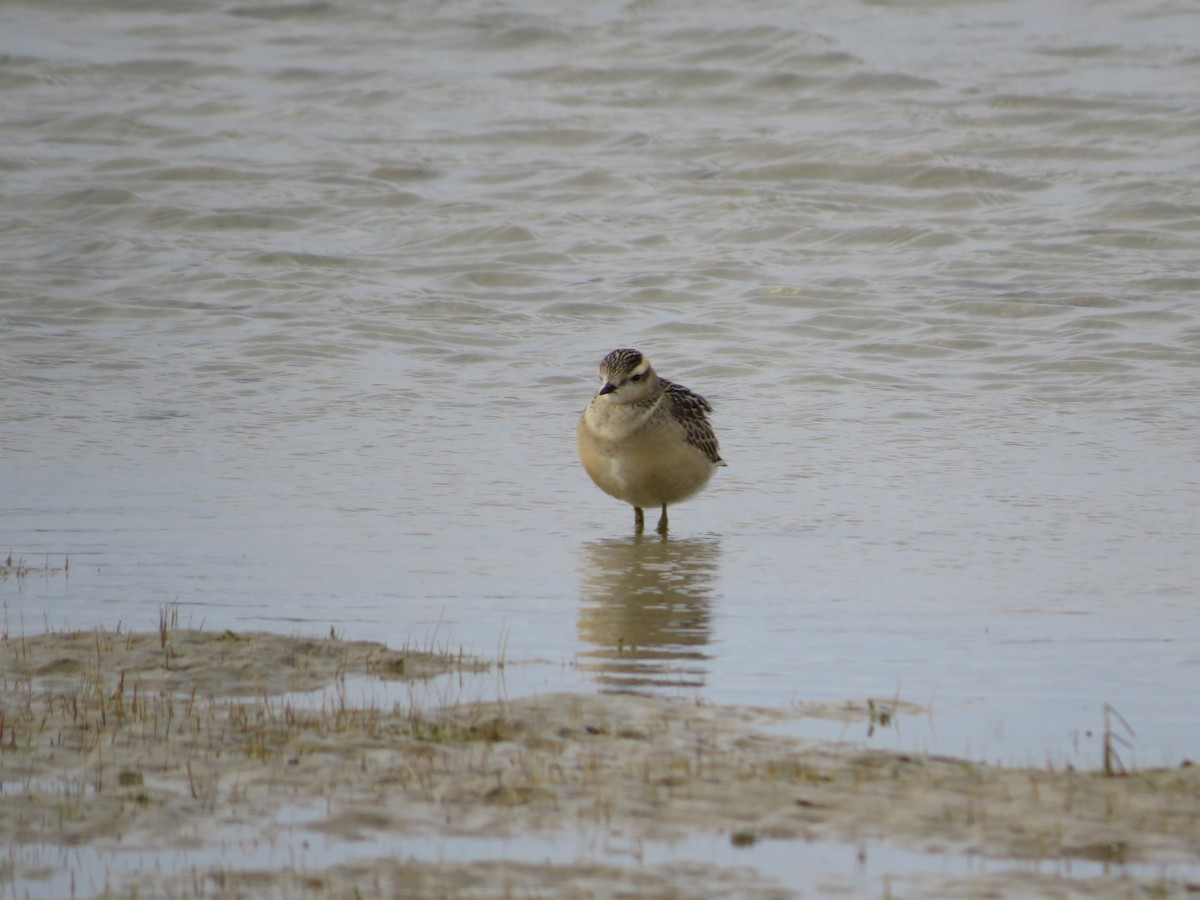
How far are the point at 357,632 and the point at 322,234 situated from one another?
13.2m

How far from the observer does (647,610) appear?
8.68 metres

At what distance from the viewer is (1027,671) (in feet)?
23.8

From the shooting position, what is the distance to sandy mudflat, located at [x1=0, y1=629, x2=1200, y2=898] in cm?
490

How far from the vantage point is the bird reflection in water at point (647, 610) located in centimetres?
732

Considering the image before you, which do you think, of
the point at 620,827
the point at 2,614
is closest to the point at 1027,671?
A: the point at 620,827

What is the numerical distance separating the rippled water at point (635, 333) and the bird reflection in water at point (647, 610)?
4cm

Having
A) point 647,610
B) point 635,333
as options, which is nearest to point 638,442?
point 647,610

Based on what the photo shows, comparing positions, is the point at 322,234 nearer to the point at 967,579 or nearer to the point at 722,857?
the point at 967,579

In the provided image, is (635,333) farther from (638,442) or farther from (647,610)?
(647,610)

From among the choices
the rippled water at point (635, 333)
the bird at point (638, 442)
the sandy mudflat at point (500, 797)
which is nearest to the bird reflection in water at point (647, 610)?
the rippled water at point (635, 333)

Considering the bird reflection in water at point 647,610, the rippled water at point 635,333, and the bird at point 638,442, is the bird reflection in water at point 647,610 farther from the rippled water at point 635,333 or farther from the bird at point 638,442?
the bird at point 638,442

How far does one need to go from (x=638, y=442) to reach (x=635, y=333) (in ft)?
20.6

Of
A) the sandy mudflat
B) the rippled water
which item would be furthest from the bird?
the sandy mudflat

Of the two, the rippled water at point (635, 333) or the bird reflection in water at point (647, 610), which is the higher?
the rippled water at point (635, 333)
